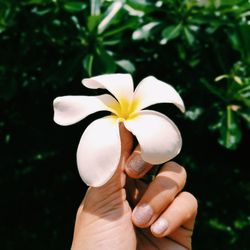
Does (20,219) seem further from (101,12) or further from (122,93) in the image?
(122,93)

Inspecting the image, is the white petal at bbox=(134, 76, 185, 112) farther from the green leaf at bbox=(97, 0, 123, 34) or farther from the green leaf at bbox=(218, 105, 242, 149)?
the green leaf at bbox=(218, 105, 242, 149)

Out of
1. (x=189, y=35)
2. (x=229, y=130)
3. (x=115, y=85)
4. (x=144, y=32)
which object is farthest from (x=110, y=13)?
(x=115, y=85)

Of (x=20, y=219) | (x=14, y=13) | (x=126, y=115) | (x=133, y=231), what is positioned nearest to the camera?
(x=126, y=115)

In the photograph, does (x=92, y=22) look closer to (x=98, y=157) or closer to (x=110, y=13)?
(x=110, y=13)

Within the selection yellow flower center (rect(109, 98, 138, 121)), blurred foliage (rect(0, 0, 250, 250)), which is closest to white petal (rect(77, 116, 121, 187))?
yellow flower center (rect(109, 98, 138, 121))

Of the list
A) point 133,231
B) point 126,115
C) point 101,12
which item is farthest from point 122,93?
Result: point 101,12

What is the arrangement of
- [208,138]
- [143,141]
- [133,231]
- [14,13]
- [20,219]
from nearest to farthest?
[143,141]
[133,231]
[14,13]
[208,138]
[20,219]

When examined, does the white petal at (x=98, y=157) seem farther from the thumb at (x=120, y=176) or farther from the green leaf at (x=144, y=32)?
the green leaf at (x=144, y=32)
